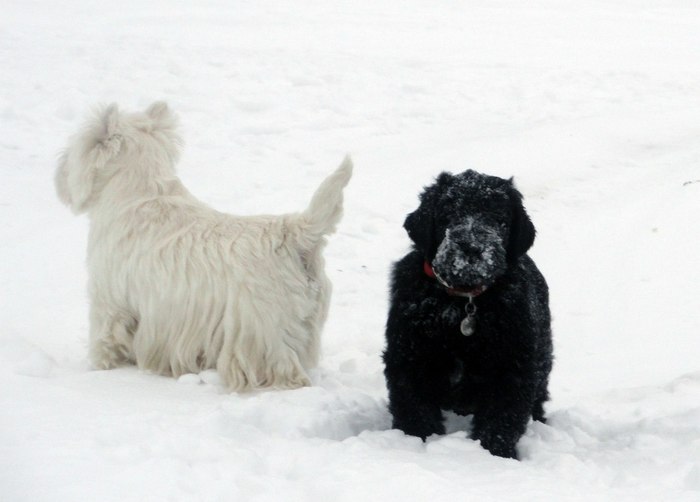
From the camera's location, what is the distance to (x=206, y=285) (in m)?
4.45

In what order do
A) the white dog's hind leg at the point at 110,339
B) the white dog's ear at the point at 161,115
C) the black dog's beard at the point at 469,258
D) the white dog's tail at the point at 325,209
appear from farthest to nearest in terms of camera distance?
the white dog's ear at the point at 161,115
the white dog's hind leg at the point at 110,339
the white dog's tail at the point at 325,209
the black dog's beard at the point at 469,258

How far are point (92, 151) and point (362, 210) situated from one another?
9.90ft

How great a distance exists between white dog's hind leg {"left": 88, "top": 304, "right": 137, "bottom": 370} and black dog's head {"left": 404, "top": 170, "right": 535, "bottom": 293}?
1.79 m

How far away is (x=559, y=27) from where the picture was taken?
17.3 metres

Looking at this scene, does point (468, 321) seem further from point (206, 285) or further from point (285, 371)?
point (206, 285)

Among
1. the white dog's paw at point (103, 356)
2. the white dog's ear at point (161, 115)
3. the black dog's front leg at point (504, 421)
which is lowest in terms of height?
the white dog's paw at point (103, 356)

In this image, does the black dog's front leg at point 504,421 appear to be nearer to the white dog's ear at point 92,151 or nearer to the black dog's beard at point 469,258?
the black dog's beard at point 469,258

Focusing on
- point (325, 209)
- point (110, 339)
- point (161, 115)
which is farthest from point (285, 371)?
point (161, 115)

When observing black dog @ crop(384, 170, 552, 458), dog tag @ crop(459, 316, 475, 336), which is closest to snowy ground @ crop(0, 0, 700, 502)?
black dog @ crop(384, 170, 552, 458)

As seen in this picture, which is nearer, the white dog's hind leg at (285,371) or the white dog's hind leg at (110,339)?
the white dog's hind leg at (285,371)

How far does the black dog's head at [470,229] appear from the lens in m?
3.58

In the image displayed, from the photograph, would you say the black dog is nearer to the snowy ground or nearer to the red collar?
the red collar

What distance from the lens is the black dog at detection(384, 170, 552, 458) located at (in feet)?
12.2

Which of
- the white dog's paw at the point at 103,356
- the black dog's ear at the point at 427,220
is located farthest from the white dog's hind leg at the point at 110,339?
the black dog's ear at the point at 427,220
